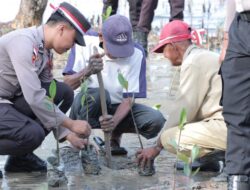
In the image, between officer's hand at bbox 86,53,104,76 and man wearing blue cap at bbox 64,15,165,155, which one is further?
man wearing blue cap at bbox 64,15,165,155

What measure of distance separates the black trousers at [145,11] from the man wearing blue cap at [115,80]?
3.28m

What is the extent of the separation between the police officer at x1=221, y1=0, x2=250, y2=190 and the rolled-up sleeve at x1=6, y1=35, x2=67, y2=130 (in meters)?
1.21

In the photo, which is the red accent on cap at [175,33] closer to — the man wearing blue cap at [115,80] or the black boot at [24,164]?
the man wearing blue cap at [115,80]

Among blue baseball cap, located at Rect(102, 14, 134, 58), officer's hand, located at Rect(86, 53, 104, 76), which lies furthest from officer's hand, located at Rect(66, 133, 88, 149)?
blue baseball cap, located at Rect(102, 14, 134, 58)

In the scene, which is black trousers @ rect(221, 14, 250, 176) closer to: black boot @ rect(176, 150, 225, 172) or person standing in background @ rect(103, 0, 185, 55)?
black boot @ rect(176, 150, 225, 172)

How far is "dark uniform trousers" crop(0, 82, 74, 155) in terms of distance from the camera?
4188mm

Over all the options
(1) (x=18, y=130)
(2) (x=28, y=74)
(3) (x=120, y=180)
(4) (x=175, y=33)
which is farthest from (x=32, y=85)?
(4) (x=175, y=33)

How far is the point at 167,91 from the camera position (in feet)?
25.2

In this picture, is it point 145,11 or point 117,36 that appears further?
point 145,11

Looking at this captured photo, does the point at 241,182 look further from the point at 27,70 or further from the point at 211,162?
the point at 27,70

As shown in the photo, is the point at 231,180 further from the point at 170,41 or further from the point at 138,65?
the point at 138,65

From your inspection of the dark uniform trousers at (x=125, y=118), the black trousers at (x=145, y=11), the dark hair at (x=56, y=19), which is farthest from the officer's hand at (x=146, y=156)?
the black trousers at (x=145, y=11)

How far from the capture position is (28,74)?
13.1ft

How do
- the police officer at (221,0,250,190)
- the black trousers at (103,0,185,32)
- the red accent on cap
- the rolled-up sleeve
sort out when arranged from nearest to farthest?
the police officer at (221,0,250,190), the rolled-up sleeve, the red accent on cap, the black trousers at (103,0,185,32)
